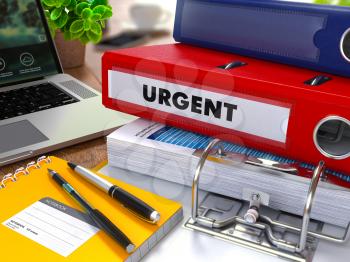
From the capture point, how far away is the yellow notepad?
419 millimetres


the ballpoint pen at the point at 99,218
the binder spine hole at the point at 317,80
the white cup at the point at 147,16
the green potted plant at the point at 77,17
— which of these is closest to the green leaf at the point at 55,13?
the green potted plant at the point at 77,17

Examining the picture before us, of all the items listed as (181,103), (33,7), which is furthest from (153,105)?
(33,7)

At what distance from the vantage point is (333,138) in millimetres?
471

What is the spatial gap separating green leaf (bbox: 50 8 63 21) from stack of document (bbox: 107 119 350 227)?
0.41 meters

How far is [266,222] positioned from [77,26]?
0.64 meters

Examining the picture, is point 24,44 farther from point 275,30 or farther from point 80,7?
point 275,30

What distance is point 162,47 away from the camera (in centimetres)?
A: 62

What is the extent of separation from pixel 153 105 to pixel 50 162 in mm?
162

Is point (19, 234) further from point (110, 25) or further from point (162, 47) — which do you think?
point (110, 25)

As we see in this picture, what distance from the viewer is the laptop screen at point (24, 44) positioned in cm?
83

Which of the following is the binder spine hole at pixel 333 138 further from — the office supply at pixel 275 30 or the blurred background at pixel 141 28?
the blurred background at pixel 141 28

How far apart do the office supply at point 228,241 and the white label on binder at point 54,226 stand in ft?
0.25

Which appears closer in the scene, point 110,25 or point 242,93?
point 242,93

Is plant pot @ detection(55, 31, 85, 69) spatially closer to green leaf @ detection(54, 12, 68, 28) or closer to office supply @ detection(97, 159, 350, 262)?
green leaf @ detection(54, 12, 68, 28)
